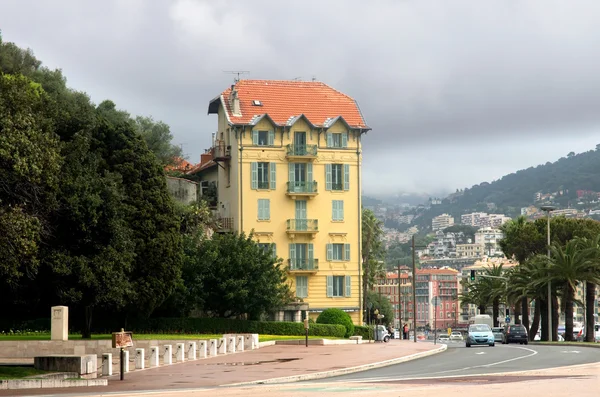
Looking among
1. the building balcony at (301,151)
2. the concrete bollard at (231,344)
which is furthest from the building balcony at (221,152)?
the concrete bollard at (231,344)

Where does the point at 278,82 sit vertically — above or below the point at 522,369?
above

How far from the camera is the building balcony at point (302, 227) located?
8170 centimetres

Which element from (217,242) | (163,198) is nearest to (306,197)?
(217,242)

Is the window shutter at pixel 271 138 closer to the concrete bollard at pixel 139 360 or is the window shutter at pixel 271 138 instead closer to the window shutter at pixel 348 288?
the window shutter at pixel 348 288

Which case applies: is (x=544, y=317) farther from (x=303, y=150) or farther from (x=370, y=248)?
(x=303, y=150)

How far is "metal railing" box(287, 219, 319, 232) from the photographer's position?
81812 mm

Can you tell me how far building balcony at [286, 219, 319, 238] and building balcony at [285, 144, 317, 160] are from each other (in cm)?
516

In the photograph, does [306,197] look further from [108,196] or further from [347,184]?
[108,196]

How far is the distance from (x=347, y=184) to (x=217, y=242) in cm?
2171

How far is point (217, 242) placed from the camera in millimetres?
64375

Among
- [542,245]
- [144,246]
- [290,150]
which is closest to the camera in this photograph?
[144,246]

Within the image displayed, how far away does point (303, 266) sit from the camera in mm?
81938

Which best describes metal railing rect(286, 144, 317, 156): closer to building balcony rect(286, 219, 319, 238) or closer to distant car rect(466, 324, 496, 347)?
building balcony rect(286, 219, 319, 238)

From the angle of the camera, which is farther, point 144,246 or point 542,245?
point 542,245
